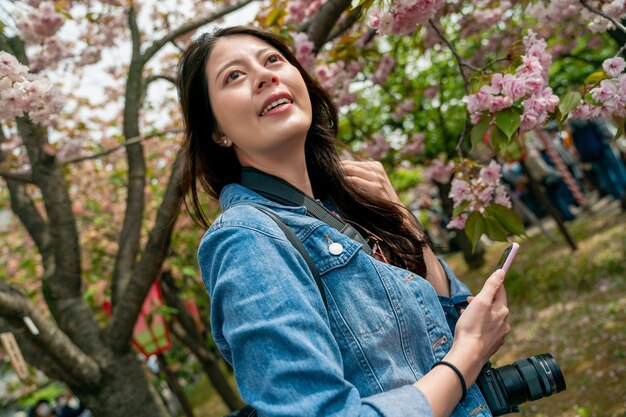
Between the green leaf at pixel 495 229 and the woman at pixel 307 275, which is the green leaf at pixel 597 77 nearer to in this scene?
the green leaf at pixel 495 229

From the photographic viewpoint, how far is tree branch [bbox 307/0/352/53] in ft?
10.2

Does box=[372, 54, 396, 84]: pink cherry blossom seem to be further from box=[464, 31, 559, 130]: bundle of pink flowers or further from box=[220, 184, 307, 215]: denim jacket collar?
box=[220, 184, 307, 215]: denim jacket collar

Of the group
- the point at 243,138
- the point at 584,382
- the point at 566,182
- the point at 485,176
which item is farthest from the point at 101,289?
the point at 566,182

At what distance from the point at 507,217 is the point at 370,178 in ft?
2.41

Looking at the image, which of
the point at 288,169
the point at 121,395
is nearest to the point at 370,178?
the point at 288,169

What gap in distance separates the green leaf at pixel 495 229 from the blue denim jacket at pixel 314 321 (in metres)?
1.02

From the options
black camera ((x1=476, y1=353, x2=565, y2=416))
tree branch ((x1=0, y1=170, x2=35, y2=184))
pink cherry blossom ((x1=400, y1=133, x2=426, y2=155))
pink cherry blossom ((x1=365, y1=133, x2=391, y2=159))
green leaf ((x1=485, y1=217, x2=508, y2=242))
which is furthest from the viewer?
pink cherry blossom ((x1=400, y1=133, x2=426, y2=155))

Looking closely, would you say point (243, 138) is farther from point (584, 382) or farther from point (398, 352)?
point (584, 382)

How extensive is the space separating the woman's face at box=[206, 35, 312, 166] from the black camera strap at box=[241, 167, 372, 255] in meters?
0.06

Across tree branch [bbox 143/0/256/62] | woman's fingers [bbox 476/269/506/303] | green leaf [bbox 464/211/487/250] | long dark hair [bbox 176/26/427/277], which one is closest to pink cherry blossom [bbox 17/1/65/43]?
tree branch [bbox 143/0/256/62]

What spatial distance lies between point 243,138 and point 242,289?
565mm

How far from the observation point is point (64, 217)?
4086 millimetres

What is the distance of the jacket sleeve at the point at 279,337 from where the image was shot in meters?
1.07

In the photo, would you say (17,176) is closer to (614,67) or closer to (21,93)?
(21,93)
